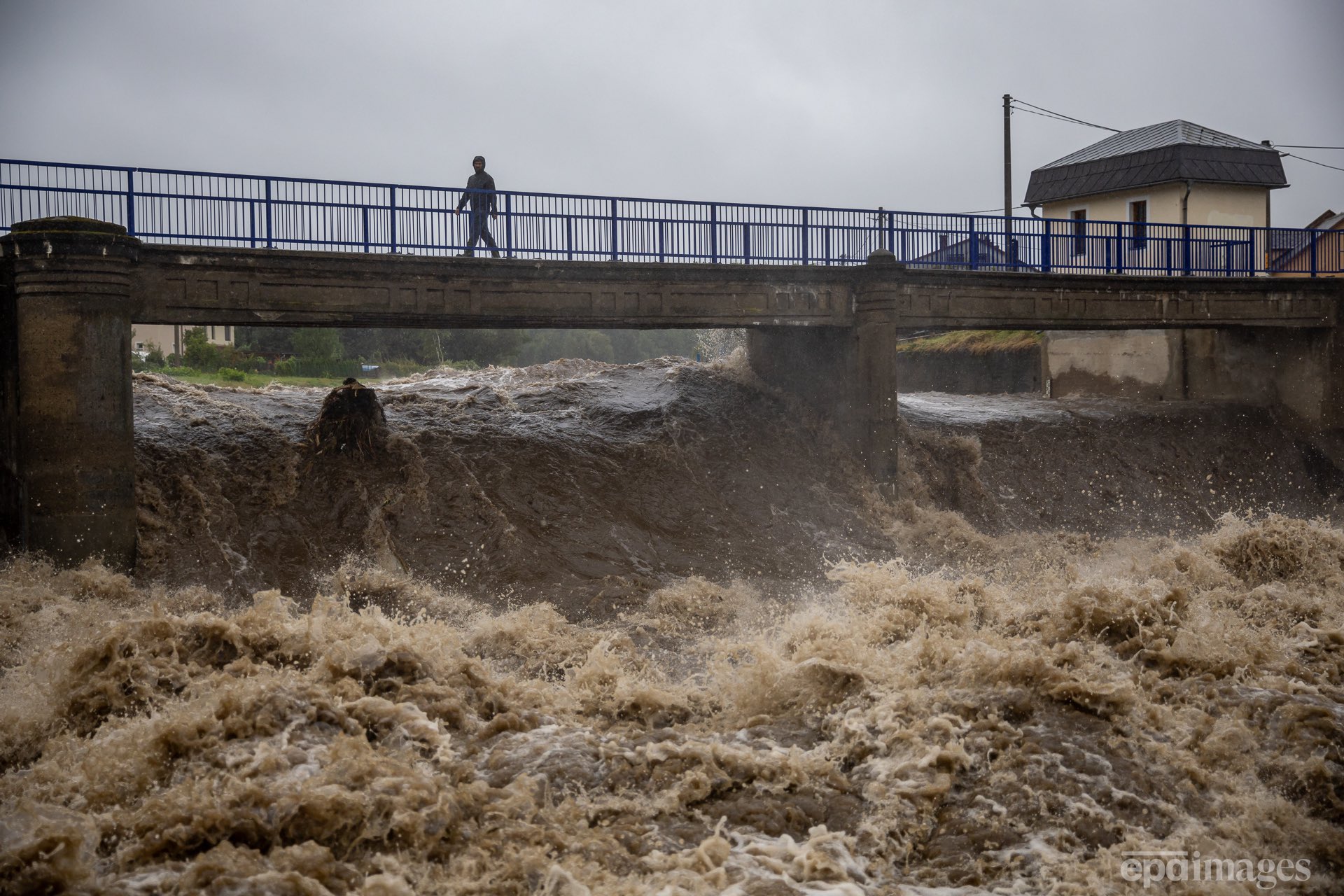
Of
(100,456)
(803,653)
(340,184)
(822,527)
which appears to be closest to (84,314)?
(100,456)

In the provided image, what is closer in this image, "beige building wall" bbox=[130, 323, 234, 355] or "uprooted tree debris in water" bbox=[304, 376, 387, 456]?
"uprooted tree debris in water" bbox=[304, 376, 387, 456]

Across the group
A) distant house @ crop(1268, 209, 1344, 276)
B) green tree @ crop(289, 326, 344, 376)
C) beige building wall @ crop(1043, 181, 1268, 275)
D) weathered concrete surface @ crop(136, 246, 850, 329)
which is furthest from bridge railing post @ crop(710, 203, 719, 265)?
green tree @ crop(289, 326, 344, 376)

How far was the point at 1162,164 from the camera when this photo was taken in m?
32.6

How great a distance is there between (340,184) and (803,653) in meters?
10.5

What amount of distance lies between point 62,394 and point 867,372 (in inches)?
524

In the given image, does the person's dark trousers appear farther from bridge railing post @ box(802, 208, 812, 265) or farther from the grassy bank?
the grassy bank

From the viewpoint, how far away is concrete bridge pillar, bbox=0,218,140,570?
47.6 ft

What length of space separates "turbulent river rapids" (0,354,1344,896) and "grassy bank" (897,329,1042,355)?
13620 mm

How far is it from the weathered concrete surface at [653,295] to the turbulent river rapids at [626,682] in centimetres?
248

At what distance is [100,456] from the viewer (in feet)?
48.8

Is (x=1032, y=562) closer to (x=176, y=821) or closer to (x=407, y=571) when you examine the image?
(x=407, y=571)

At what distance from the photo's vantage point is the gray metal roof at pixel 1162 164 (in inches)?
1271

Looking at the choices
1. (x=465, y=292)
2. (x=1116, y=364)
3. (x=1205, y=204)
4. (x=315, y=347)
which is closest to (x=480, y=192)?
(x=465, y=292)

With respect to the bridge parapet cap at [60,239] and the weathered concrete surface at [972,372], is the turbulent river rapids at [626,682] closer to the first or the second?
the bridge parapet cap at [60,239]
